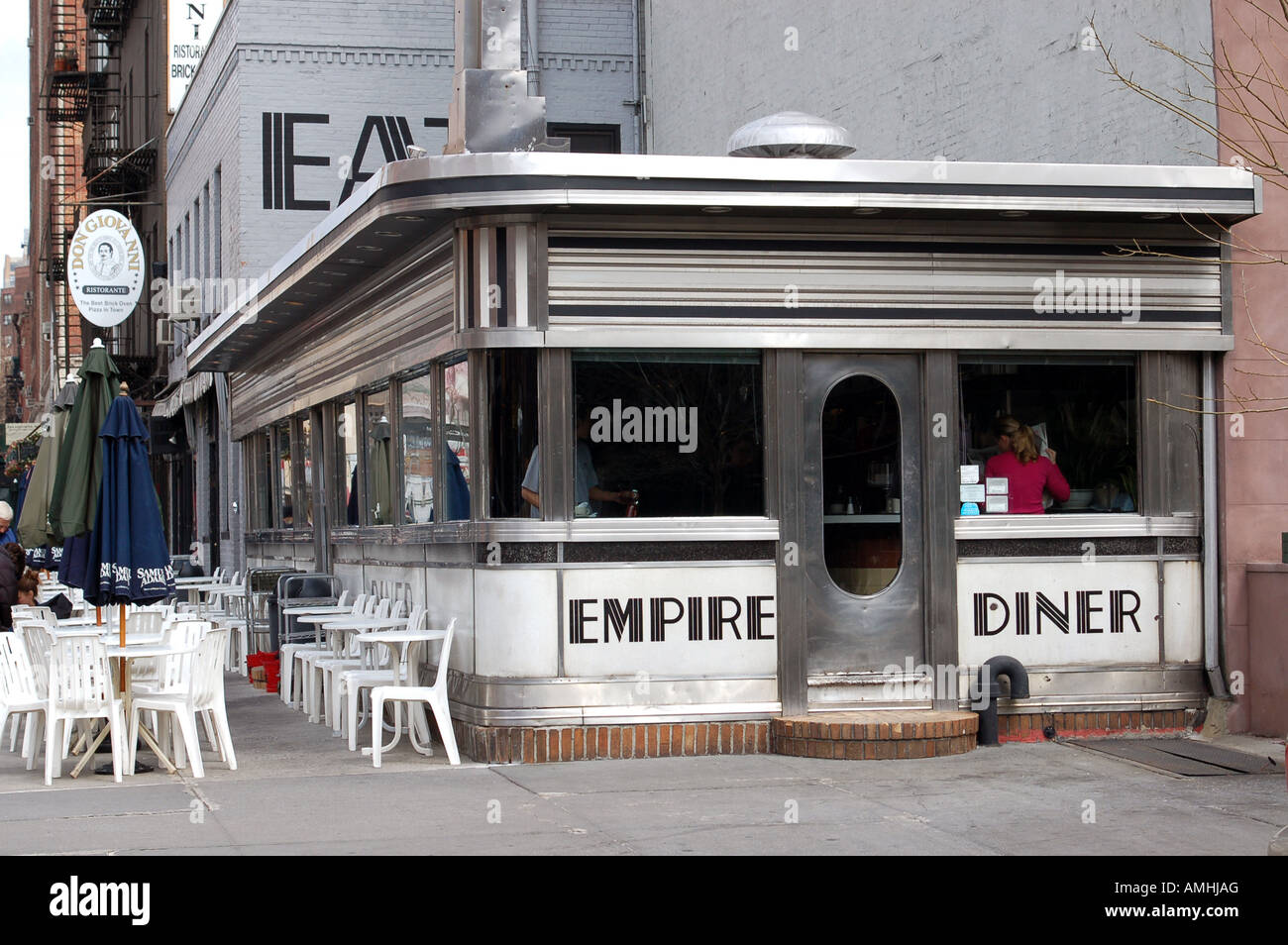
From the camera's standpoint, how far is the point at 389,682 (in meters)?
11.3

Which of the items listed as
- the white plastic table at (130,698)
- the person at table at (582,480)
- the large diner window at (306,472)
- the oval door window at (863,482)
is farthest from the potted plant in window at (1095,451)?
the large diner window at (306,472)

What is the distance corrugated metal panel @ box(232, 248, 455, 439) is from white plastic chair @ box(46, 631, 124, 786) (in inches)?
118

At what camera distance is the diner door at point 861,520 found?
35.1ft

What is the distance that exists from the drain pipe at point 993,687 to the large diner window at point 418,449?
4.09m

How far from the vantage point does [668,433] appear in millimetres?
10586

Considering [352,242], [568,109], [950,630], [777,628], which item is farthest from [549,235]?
[568,109]

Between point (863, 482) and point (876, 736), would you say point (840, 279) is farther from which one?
point (876, 736)

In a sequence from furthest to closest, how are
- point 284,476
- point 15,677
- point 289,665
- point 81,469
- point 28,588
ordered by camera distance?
1. point 284,476
2. point 28,588
3. point 289,665
4. point 81,469
5. point 15,677

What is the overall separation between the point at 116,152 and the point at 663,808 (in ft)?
96.7

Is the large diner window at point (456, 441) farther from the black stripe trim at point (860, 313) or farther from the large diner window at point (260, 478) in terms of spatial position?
the large diner window at point (260, 478)

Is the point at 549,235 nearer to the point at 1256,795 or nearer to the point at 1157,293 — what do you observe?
the point at 1157,293

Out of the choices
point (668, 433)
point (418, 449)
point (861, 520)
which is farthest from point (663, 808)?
point (418, 449)

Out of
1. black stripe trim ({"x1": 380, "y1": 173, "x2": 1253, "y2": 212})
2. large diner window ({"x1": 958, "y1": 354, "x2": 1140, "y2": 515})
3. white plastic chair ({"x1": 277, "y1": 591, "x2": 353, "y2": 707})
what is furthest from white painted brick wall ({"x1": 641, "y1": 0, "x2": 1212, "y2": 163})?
white plastic chair ({"x1": 277, "y1": 591, "x2": 353, "y2": 707})
